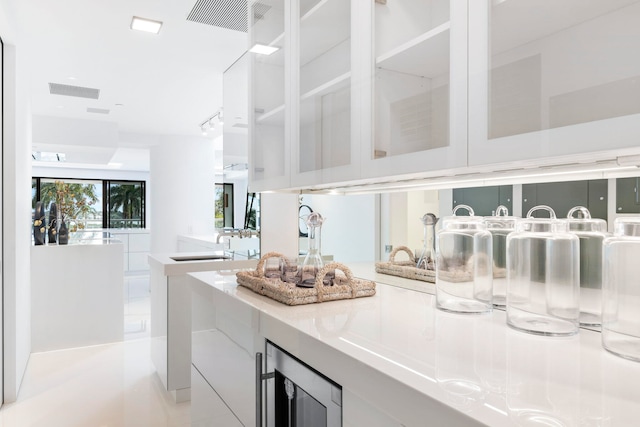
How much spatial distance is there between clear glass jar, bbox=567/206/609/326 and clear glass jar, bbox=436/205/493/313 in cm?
22

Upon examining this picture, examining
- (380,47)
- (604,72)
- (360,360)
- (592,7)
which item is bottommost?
(360,360)

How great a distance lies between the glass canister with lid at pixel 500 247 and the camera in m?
1.24

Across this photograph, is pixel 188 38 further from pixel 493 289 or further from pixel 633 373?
pixel 633 373

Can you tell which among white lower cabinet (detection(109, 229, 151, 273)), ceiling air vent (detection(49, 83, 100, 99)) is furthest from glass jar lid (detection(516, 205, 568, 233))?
white lower cabinet (detection(109, 229, 151, 273))

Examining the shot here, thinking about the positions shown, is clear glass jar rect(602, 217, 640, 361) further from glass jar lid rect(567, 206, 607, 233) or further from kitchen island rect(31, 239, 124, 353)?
kitchen island rect(31, 239, 124, 353)

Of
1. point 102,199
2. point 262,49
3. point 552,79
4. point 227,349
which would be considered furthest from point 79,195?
point 552,79

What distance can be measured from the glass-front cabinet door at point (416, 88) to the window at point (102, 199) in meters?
10.9

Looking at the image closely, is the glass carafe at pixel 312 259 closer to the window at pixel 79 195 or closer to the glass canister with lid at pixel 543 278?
the glass canister with lid at pixel 543 278

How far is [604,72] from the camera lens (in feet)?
2.38

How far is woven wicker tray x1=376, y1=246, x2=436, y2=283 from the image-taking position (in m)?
1.60

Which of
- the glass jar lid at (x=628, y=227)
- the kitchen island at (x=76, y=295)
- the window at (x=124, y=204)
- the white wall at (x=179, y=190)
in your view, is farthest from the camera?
the window at (x=124, y=204)

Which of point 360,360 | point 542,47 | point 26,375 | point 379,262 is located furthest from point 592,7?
point 26,375

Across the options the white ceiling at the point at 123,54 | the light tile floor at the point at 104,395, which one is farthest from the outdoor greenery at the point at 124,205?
the light tile floor at the point at 104,395

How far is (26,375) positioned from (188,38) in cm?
266
